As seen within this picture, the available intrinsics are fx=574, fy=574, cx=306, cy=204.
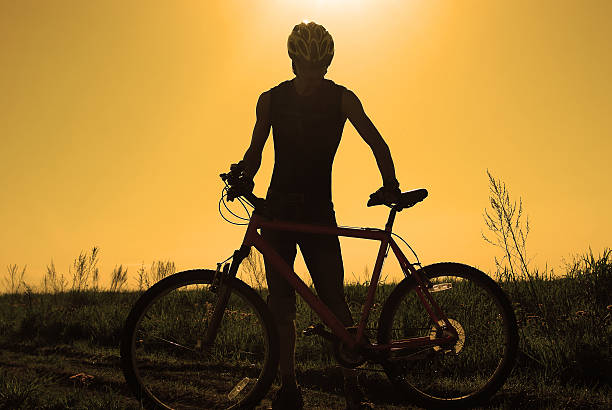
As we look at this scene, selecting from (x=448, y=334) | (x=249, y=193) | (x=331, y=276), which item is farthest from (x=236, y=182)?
(x=448, y=334)

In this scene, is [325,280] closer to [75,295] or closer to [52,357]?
[52,357]

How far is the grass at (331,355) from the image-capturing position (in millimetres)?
4477

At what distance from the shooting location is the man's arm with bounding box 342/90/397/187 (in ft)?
13.9

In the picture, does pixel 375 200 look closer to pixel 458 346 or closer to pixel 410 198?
pixel 410 198

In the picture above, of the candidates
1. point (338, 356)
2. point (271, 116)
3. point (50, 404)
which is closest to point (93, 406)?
point (50, 404)

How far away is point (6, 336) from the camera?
829 centimetres

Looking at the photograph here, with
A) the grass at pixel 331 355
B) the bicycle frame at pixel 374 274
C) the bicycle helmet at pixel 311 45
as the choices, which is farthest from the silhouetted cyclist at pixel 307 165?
the grass at pixel 331 355

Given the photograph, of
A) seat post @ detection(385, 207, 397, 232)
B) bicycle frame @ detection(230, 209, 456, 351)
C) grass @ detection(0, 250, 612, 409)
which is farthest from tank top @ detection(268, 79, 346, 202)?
grass @ detection(0, 250, 612, 409)

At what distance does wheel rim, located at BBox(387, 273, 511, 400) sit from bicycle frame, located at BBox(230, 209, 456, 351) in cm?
8

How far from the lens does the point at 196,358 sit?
4316 millimetres

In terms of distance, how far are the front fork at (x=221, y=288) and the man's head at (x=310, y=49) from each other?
138cm

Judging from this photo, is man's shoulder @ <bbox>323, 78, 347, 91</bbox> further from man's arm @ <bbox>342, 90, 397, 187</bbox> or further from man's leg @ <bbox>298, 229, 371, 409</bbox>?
man's leg @ <bbox>298, 229, 371, 409</bbox>

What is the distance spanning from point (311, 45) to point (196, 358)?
2469 millimetres

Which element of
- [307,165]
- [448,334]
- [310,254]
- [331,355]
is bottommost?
[331,355]
